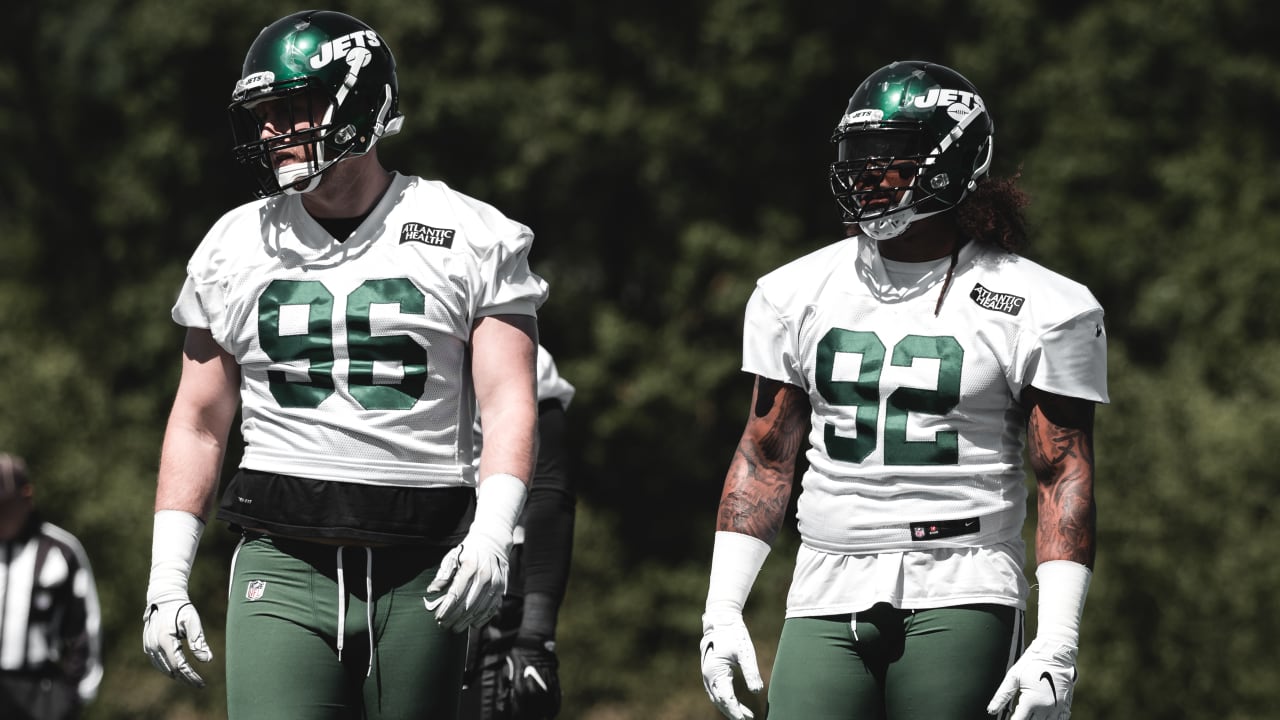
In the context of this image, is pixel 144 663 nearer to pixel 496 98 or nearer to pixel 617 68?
pixel 496 98

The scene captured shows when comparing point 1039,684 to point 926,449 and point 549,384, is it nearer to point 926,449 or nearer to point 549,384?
point 926,449

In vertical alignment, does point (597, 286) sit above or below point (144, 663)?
above

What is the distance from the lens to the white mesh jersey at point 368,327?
372cm

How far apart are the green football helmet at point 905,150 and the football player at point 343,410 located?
2.63ft

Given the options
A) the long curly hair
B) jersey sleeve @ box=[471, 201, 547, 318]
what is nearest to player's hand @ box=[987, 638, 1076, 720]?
the long curly hair

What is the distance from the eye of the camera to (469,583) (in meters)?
3.55

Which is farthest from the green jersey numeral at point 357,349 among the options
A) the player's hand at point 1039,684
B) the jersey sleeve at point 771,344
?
the player's hand at point 1039,684

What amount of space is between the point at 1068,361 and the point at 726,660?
3.41 feet

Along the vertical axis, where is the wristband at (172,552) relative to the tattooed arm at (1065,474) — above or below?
below

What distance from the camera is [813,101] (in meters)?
15.1

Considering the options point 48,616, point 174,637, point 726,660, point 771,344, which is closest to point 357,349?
point 174,637

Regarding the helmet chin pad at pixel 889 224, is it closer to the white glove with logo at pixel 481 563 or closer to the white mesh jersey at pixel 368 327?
the white mesh jersey at pixel 368 327

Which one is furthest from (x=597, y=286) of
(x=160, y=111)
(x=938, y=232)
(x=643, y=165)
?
(x=938, y=232)

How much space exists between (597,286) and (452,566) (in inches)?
484
